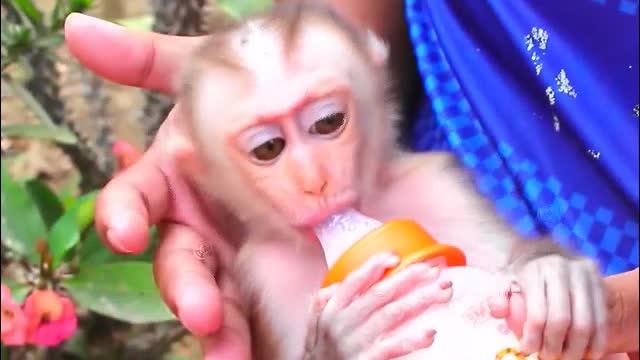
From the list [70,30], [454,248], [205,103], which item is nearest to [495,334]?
[454,248]

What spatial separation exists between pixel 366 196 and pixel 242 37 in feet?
0.27

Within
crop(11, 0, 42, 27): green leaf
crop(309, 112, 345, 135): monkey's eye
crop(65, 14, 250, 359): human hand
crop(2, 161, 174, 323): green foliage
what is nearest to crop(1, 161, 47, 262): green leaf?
crop(2, 161, 174, 323): green foliage

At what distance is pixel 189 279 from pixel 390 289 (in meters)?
0.16

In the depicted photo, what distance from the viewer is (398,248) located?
17.1 inches

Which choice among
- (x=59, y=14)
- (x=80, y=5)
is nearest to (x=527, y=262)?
(x=80, y=5)

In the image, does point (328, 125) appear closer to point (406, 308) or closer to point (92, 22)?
point (406, 308)

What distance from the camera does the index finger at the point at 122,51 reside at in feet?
1.92

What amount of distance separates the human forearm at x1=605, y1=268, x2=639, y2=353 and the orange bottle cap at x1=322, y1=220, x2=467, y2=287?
83 millimetres

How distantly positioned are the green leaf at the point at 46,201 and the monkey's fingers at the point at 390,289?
77 centimetres

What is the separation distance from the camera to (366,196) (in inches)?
18.2

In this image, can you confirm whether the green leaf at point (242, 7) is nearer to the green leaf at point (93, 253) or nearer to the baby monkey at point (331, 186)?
the baby monkey at point (331, 186)

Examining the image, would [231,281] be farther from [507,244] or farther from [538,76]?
[538,76]

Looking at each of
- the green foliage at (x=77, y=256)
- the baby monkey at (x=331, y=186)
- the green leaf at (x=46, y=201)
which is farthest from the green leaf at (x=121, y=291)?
the baby monkey at (x=331, y=186)

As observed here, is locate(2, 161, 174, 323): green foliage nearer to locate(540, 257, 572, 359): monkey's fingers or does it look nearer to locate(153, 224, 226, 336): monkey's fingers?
locate(153, 224, 226, 336): monkey's fingers
